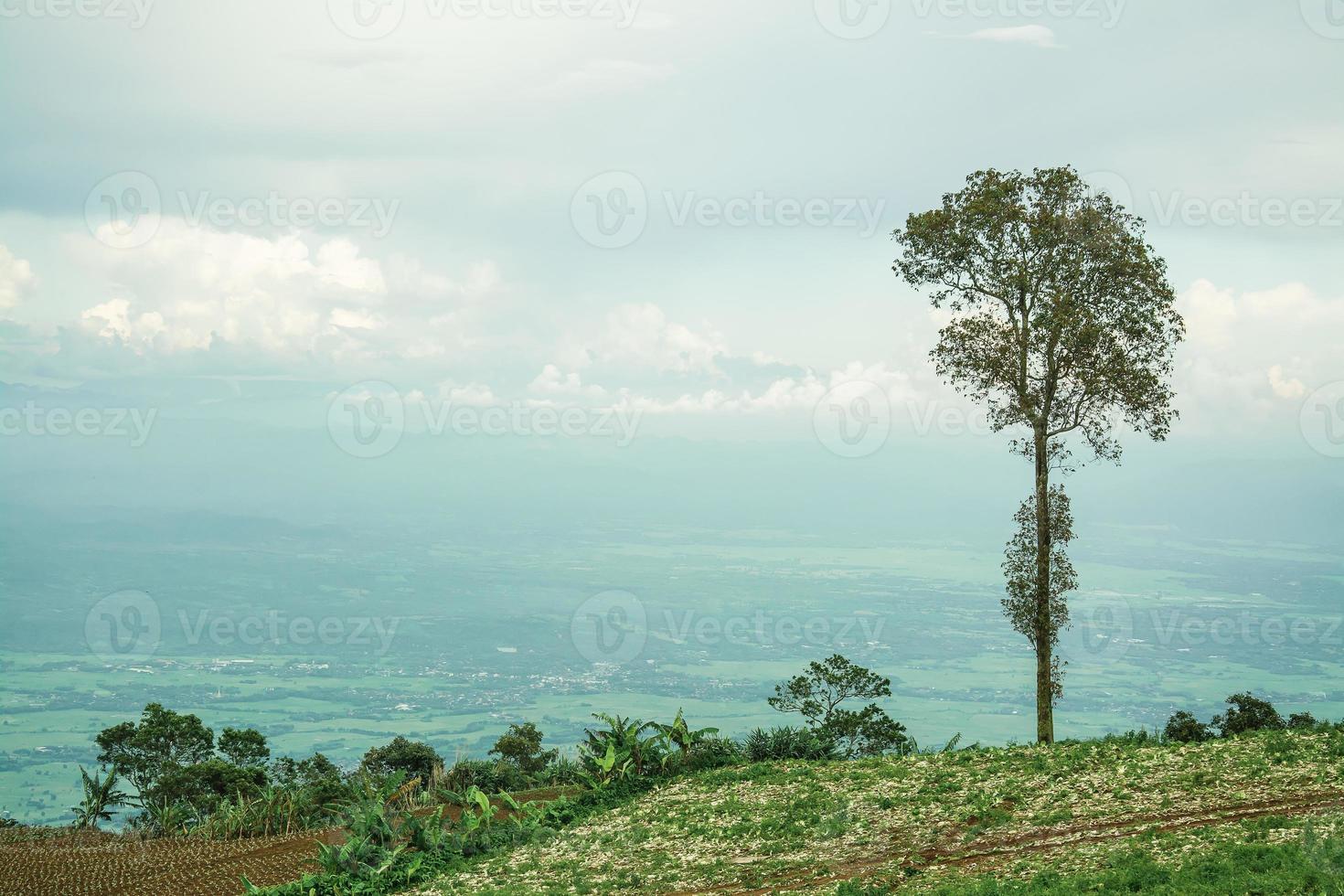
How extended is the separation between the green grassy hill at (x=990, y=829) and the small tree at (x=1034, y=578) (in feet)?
14.1

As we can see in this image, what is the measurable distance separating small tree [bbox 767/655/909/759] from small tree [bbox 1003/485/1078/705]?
5120 mm

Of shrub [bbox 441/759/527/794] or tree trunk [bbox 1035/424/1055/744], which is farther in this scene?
shrub [bbox 441/759/527/794]

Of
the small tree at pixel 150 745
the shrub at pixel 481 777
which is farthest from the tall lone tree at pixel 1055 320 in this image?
the small tree at pixel 150 745

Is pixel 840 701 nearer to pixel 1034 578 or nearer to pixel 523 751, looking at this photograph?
pixel 1034 578

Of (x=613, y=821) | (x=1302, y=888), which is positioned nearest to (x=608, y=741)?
(x=613, y=821)

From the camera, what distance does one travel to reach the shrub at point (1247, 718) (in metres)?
23.8

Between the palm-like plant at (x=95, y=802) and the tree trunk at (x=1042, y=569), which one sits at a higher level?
the tree trunk at (x=1042, y=569)

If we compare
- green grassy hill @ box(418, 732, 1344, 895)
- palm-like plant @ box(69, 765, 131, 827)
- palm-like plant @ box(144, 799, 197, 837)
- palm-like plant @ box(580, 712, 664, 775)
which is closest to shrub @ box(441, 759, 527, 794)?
palm-like plant @ box(580, 712, 664, 775)

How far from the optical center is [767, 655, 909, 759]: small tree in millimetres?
26750

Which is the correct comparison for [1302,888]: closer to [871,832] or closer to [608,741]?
[871,832]

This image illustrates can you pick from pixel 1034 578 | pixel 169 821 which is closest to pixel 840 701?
pixel 1034 578

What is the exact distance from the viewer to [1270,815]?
1273 cm

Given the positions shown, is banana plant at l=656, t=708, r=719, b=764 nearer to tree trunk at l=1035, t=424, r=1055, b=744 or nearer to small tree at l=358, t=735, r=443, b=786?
tree trunk at l=1035, t=424, r=1055, b=744

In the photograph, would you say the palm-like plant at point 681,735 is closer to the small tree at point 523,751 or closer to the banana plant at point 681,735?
the banana plant at point 681,735
